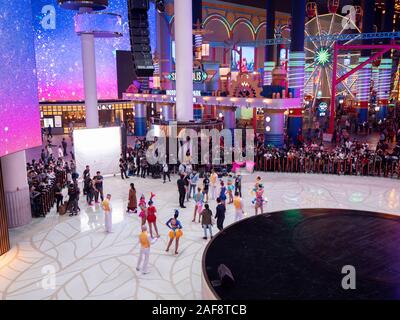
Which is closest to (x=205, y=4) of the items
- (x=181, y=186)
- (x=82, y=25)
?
(x=82, y=25)

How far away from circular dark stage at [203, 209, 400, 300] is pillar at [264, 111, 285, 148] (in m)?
13.1

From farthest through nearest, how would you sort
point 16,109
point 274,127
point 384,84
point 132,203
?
point 384,84 → point 274,127 → point 132,203 → point 16,109

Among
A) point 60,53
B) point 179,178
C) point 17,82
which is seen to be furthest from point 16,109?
point 60,53

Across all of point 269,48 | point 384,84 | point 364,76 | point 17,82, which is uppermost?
point 269,48

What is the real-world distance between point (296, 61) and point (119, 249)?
1840 centimetres

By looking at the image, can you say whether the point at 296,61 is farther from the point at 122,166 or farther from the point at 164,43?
the point at 164,43

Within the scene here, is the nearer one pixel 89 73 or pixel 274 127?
pixel 89 73

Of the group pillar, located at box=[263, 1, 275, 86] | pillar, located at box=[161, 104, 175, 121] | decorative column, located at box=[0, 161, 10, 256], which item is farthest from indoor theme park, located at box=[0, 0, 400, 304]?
pillar, located at box=[263, 1, 275, 86]

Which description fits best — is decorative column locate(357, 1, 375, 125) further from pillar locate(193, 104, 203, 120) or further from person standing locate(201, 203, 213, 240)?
person standing locate(201, 203, 213, 240)

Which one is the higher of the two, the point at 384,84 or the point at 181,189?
the point at 384,84

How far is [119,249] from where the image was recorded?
10.8 m

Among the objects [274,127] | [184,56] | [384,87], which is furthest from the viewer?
[384,87]
